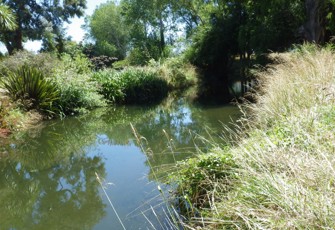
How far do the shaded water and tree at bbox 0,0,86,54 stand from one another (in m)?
16.6

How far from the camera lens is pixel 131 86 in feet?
51.0

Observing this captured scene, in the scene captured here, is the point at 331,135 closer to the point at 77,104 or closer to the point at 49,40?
the point at 77,104

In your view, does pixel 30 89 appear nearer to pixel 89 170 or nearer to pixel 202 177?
pixel 89 170

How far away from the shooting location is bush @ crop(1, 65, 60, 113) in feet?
34.8

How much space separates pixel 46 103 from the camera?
432 inches

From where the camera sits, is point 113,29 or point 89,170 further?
point 113,29

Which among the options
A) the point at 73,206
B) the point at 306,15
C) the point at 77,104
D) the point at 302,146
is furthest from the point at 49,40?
the point at 302,146

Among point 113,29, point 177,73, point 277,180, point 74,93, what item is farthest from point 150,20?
point 277,180

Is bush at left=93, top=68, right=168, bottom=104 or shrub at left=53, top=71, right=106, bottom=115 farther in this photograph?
bush at left=93, top=68, right=168, bottom=104

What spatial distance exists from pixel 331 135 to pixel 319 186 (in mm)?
790

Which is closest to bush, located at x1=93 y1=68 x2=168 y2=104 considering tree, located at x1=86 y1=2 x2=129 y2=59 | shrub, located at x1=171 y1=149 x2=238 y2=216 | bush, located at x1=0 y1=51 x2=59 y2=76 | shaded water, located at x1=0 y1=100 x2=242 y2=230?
bush, located at x1=0 y1=51 x2=59 y2=76

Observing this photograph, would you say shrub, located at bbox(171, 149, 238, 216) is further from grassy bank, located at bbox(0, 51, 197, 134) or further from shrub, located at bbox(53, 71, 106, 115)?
shrub, located at bbox(53, 71, 106, 115)

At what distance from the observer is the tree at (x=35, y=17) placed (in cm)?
2455

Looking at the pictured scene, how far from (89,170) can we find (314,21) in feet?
41.0
